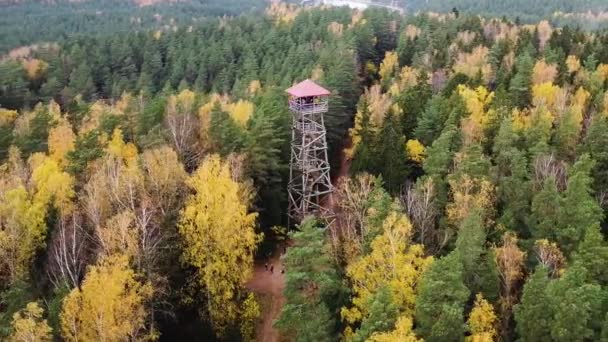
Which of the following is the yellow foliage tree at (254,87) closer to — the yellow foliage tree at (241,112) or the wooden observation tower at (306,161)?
the yellow foliage tree at (241,112)

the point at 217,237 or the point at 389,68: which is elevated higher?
the point at 389,68

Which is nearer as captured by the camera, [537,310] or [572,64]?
[537,310]

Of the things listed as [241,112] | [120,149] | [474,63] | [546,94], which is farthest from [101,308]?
[474,63]

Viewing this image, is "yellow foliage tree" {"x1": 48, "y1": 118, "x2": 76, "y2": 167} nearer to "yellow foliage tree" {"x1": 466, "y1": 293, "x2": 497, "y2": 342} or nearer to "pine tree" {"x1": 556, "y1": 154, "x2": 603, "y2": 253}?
"yellow foliage tree" {"x1": 466, "y1": 293, "x2": 497, "y2": 342}

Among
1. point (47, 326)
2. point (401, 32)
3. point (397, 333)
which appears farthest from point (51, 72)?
point (397, 333)

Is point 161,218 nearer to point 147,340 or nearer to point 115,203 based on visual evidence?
point 115,203

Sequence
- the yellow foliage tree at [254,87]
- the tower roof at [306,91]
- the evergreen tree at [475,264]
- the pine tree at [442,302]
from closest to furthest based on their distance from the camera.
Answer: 1. the pine tree at [442,302]
2. the evergreen tree at [475,264]
3. the tower roof at [306,91]
4. the yellow foliage tree at [254,87]

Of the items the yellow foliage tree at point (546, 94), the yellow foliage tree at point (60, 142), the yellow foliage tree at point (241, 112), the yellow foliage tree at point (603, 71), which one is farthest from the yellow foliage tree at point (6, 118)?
the yellow foliage tree at point (603, 71)

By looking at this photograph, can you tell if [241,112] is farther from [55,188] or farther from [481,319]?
[481,319]
